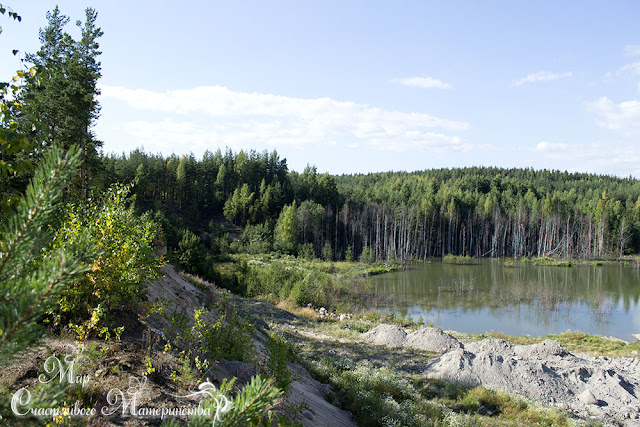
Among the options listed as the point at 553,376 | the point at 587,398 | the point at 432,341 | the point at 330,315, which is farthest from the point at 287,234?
the point at 587,398

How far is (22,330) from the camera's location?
4.37 feet

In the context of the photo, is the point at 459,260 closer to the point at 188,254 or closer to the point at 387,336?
the point at 387,336

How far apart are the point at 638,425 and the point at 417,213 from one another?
6636cm

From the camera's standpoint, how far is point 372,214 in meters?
75.2

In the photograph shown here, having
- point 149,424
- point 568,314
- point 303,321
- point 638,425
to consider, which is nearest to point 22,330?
point 149,424

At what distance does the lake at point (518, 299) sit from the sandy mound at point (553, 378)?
10.4 meters

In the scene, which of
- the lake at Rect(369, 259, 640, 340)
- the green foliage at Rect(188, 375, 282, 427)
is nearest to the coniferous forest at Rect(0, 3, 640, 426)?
the green foliage at Rect(188, 375, 282, 427)

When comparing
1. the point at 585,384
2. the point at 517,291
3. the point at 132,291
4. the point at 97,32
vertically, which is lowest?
the point at 517,291

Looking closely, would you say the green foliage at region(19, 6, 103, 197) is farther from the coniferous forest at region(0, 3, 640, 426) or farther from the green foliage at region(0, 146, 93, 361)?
the green foliage at region(0, 146, 93, 361)

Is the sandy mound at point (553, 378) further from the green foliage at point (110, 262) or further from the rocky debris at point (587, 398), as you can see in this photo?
the green foliage at point (110, 262)

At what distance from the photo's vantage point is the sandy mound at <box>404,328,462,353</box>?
17.8m

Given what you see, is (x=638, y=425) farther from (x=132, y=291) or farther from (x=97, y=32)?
(x=97, y=32)

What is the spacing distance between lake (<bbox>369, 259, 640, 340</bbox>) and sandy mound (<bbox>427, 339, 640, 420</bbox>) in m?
10.4

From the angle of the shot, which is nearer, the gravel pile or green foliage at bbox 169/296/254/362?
green foliage at bbox 169/296/254/362
